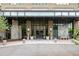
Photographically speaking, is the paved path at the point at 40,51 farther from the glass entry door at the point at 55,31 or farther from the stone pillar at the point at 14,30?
the glass entry door at the point at 55,31

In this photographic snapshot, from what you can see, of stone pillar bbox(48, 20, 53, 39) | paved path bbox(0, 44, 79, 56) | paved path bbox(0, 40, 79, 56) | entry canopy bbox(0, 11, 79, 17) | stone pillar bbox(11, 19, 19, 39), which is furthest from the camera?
stone pillar bbox(48, 20, 53, 39)

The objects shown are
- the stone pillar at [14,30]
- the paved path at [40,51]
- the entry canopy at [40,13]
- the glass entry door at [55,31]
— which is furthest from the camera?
the glass entry door at [55,31]

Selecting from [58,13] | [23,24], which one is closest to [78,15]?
[58,13]

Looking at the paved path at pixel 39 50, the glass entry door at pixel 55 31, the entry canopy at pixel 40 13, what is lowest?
the paved path at pixel 39 50

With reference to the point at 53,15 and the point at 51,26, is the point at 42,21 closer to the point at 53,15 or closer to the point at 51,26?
the point at 51,26

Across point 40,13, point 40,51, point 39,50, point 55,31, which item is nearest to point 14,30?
point 40,13

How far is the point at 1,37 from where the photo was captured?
4022 cm

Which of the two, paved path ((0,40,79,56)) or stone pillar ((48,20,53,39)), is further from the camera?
stone pillar ((48,20,53,39))

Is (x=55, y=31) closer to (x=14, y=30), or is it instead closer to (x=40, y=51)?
(x=14, y=30)

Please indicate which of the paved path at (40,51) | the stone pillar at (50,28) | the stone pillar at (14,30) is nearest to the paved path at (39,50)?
the paved path at (40,51)

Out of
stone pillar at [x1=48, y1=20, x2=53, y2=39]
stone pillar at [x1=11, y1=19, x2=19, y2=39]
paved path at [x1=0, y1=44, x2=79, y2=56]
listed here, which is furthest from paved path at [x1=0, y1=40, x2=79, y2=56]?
stone pillar at [x1=48, y1=20, x2=53, y2=39]

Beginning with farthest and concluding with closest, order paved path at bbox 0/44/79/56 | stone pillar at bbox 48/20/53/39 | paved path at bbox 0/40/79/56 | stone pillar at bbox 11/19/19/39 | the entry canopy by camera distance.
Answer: stone pillar at bbox 48/20/53/39
stone pillar at bbox 11/19/19/39
the entry canopy
paved path at bbox 0/40/79/56
paved path at bbox 0/44/79/56

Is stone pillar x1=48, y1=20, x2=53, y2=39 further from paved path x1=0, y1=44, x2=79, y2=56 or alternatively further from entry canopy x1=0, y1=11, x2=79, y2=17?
paved path x1=0, y1=44, x2=79, y2=56

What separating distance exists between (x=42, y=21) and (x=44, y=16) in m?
7.19
